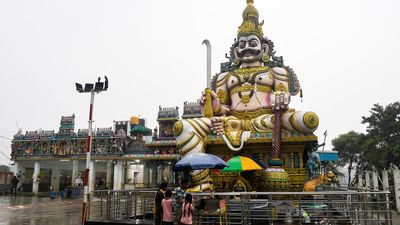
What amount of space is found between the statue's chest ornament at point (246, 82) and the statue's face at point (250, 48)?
67 cm

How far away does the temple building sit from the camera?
104 ft

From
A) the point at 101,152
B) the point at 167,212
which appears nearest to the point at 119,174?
the point at 101,152

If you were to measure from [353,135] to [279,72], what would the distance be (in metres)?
34.8

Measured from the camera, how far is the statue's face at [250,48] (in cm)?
1678

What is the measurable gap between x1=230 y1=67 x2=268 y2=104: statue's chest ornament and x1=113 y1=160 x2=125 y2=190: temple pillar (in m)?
18.0

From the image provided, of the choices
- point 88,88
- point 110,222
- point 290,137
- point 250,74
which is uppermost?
point 250,74

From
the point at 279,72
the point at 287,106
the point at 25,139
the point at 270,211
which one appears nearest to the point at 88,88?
the point at 270,211

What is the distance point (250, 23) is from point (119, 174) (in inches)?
767

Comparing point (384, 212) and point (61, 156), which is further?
point (61, 156)

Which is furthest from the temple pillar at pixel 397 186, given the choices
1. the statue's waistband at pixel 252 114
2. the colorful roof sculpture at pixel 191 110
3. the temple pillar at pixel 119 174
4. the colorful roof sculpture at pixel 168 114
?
the temple pillar at pixel 119 174

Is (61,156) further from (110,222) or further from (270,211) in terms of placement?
(270,211)

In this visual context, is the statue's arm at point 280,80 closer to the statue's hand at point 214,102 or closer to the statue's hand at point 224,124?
the statue's hand at point 224,124

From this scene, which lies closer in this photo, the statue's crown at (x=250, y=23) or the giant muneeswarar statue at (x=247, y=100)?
the giant muneeswarar statue at (x=247, y=100)

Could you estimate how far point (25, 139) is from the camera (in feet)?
115
